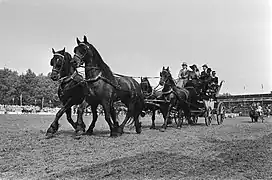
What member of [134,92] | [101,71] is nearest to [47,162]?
[101,71]

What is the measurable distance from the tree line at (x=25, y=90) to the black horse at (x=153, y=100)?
260 ft

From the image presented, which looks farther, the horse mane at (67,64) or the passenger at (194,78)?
the passenger at (194,78)

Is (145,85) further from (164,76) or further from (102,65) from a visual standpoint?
(102,65)

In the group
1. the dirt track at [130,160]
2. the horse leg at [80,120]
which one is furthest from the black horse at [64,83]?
the dirt track at [130,160]

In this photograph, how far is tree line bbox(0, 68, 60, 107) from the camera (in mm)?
94688

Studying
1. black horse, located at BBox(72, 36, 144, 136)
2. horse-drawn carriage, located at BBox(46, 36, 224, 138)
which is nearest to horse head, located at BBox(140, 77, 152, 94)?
horse-drawn carriage, located at BBox(46, 36, 224, 138)

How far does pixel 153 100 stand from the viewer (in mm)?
16969

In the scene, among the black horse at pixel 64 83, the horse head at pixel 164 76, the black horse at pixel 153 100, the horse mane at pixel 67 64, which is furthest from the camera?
the black horse at pixel 153 100

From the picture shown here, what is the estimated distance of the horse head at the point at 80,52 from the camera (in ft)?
39.5

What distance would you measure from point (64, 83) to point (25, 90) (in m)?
91.0

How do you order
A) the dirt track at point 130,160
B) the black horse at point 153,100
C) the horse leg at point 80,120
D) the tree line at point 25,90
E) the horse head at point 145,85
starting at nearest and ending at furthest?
1. the dirt track at point 130,160
2. the horse leg at point 80,120
3. the black horse at point 153,100
4. the horse head at point 145,85
5. the tree line at point 25,90

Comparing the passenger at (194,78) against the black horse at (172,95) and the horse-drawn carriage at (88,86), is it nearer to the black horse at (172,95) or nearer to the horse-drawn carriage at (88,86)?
the black horse at (172,95)

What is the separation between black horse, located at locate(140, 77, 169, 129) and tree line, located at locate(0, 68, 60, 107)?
79.1 metres

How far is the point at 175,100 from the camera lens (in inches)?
679
